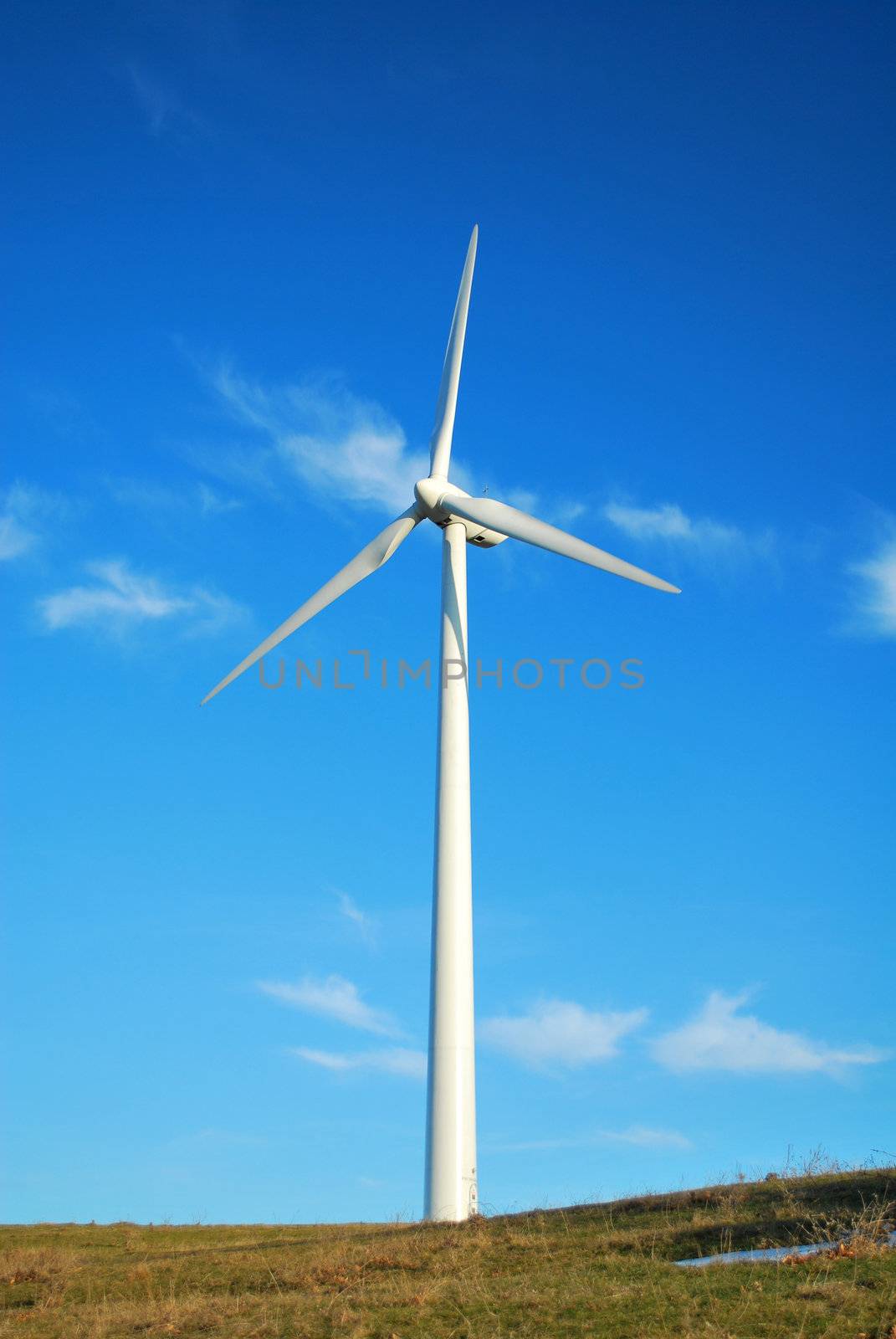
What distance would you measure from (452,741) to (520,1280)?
1643 cm

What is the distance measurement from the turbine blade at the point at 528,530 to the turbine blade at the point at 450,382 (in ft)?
7.31

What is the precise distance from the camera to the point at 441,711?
3316 cm

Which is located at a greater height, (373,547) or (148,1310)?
(373,547)

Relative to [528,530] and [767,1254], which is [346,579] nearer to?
[528,530]

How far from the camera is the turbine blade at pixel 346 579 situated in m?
36.8

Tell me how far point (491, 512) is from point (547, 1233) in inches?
787

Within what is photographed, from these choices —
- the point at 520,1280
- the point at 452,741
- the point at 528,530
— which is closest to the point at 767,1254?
the point at 520,1280

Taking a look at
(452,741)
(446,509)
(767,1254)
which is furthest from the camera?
(446,509)

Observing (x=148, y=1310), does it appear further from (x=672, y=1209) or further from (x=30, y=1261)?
(x=672, y=1209)

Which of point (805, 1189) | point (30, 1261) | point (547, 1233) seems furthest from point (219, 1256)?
point (805, 1189)

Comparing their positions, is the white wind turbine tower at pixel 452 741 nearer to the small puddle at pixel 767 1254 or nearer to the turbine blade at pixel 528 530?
the turbine blade at pixel 528 530

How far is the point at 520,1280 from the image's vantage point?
18.0 metres

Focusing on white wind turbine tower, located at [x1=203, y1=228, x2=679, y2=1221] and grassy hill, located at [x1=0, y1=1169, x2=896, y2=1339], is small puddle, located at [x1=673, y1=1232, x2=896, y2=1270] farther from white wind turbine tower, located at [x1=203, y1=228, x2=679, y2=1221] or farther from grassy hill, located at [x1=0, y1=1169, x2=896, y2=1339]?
white wind turbine tower, located at [x1=203, y1=228, x2=679, y2=1221]

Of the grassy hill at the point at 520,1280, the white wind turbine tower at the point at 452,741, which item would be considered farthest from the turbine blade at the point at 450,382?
the grassy hill at the point at 520,1280
